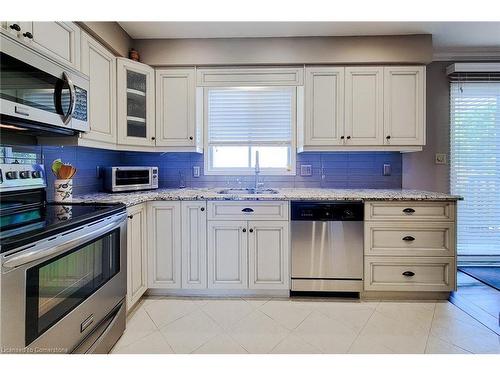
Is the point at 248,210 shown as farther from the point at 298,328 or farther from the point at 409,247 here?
the point at 409,247

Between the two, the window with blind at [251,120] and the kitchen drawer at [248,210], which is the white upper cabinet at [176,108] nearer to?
the window with blind at [251,120]

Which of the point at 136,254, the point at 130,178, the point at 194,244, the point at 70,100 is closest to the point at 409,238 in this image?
the point at 194,244

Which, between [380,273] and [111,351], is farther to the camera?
[380,273]

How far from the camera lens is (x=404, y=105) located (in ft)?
8.67

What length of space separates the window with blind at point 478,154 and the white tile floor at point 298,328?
55.2 inches

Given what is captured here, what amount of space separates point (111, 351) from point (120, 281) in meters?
0.40

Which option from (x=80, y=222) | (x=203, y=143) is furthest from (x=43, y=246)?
(x=203, y=143)

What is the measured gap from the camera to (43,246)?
1.10m

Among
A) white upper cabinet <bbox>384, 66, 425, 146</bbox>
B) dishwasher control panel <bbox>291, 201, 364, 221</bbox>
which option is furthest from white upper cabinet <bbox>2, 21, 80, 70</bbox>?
white upper cabinet <bbox>384, 66, 425, 146</bbox>

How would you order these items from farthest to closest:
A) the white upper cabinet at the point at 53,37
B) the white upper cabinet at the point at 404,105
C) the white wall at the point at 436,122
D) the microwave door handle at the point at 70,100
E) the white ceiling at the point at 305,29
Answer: the white wall at the point at 436,122, the white upper cabinet at the point at 404,105, the white ceiling at the point at 305,29, the microwave door handle at the point at 70,100, the white upper cabinet at the point at 53,37

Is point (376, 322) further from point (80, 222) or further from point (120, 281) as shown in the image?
point (80, 222)

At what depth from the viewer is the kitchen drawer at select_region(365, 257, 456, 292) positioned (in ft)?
7.72

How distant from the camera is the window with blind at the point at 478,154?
306cm

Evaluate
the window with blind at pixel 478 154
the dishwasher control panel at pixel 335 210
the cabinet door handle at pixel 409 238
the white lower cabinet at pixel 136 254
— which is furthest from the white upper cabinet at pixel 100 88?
the window with blind at pixel 478 154
